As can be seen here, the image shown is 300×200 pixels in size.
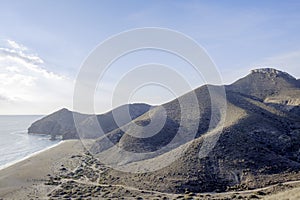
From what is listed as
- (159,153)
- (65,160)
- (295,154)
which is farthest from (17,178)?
(295,154)

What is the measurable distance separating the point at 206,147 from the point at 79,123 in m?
98.4

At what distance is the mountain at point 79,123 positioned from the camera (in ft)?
385

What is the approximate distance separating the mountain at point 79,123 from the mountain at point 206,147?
3535 cm

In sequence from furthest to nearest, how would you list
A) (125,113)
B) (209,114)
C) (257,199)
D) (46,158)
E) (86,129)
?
1. (125,113)
2. (86,129)
3. (46,158)
4. (209,114)
5. (257,199)

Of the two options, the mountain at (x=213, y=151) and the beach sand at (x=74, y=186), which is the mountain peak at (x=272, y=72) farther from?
the beach sand at (x=74, y=186)

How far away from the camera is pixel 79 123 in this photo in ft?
458

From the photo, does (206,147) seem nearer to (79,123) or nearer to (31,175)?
(31,175)

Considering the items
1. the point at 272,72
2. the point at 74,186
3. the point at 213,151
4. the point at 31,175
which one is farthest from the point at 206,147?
the point at 272,72

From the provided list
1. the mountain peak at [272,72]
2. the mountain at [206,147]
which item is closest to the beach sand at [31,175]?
the mountain at [206,147]

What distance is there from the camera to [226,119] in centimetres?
5966

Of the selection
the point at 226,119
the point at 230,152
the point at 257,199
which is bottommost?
the point at 257,199

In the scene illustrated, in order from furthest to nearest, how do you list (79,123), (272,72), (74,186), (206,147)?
(79,123)
(272,72)
(206,147)
(74,186)

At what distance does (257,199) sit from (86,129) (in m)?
91.3

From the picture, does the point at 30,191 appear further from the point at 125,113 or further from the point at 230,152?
the point at 125,113
